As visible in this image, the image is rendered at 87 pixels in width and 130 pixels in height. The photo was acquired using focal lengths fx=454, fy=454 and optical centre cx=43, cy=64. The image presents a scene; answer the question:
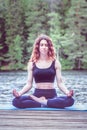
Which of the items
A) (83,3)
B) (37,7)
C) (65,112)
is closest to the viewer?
(65,112)

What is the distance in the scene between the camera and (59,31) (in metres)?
30.4

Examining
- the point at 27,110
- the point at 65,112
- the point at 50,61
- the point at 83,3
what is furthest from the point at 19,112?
the point at 83,3

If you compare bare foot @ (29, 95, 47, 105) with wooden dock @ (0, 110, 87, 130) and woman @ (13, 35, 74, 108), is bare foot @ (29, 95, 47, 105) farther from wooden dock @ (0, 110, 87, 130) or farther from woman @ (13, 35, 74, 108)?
wooden dock @ (0, 110, 87, 130)

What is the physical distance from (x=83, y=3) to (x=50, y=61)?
24.8m

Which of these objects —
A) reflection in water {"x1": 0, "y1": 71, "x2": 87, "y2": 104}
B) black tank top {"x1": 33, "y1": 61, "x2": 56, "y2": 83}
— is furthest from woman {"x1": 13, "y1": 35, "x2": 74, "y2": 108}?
reflection in water {"x1": 0, "y1": 71, "x2": 87, "y2": 104}

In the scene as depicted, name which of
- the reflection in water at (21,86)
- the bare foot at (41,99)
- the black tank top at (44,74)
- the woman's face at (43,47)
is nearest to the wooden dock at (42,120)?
the bare foot at (41,99)

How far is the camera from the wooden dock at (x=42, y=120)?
3.77 meters

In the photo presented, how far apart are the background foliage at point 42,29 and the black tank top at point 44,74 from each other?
974 inches

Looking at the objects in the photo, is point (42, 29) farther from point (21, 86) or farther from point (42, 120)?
point (42, 120)

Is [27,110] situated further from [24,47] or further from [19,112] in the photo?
[24,47]

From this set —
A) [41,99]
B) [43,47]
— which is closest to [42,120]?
[41,99]

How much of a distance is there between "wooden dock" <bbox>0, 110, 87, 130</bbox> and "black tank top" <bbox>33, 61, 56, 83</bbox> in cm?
56

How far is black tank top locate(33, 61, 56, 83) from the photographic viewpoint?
16.3 feet

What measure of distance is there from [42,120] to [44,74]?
1015 mm
